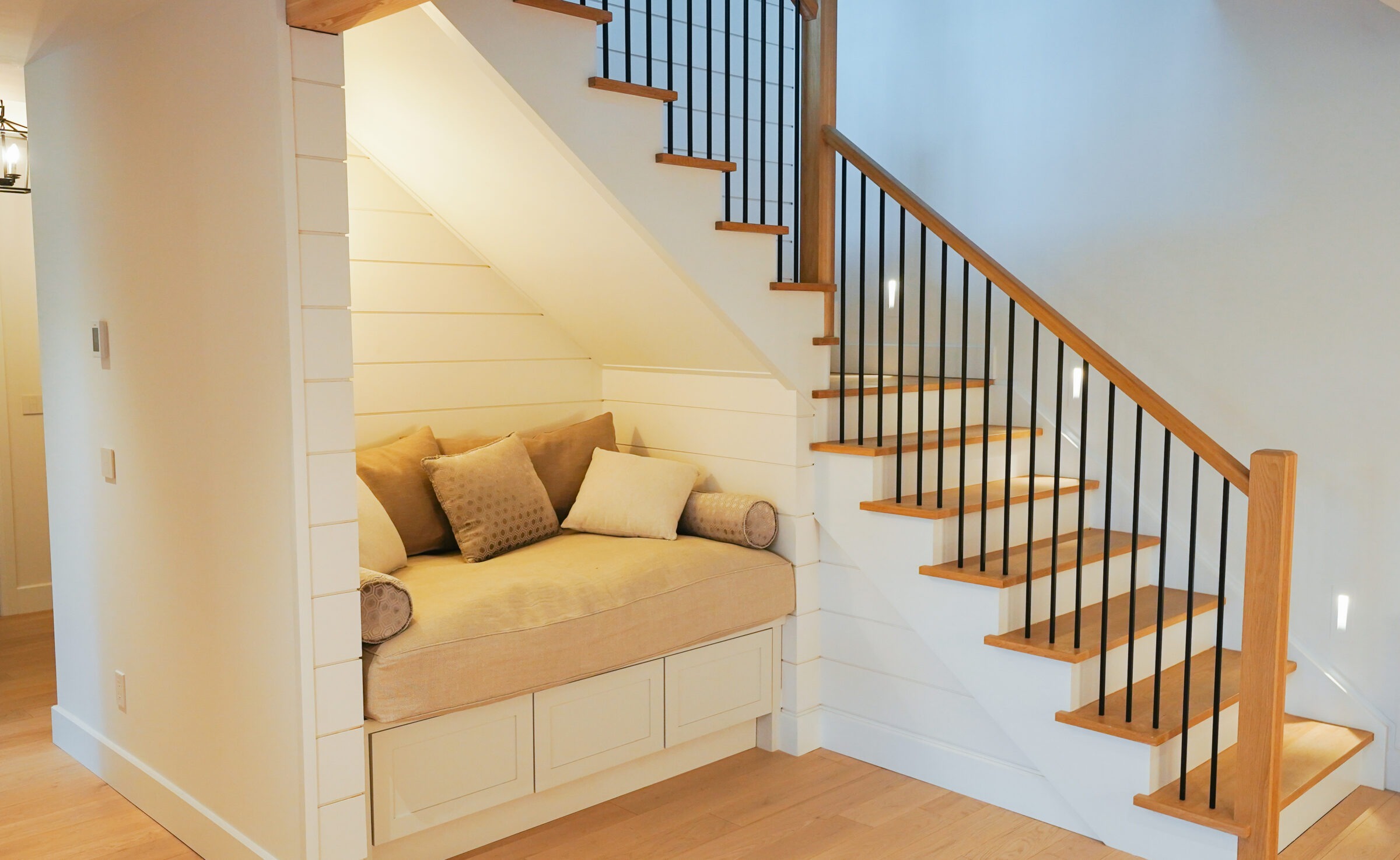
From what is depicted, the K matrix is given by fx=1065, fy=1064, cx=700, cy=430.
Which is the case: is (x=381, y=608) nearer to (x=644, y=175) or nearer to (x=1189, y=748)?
(x=644, y=175)

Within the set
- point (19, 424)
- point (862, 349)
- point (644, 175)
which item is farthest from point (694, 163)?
point (19, 424)

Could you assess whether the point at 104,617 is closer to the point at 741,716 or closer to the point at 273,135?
the point at 273,135

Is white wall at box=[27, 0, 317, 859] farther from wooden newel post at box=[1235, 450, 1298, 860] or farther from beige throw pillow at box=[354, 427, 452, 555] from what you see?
wooden newel post at box=[1235, 450, 1298, 860]

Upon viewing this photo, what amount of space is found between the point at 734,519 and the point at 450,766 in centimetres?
125

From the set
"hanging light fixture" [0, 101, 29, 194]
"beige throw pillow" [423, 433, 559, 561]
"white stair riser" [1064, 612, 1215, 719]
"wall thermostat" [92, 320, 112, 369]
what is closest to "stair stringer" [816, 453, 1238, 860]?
"white stair riser" [1064, 612, 1215, 719]

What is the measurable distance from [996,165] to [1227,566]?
1738 mm

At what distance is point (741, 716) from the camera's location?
357cm

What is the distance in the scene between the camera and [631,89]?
2918 mm

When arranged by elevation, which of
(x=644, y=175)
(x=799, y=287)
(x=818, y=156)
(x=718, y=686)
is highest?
(x=818, y=156)

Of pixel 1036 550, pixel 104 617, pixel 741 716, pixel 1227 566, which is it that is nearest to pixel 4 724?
pixel 104 617

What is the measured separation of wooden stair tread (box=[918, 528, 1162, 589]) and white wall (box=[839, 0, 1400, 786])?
532mm

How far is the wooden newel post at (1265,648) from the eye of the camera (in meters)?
2.60

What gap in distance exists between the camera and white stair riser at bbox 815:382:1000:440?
143 inches

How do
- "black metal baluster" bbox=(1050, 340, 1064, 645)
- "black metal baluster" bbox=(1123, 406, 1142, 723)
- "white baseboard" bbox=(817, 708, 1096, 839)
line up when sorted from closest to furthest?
"black metal baluster" bbox=(1123, 406, 1142, 723) → "black metal baluster" bbox=(1050, 340, 1064, 645) → "white baseboard" bbox=(817, 708, 1096, 839)
